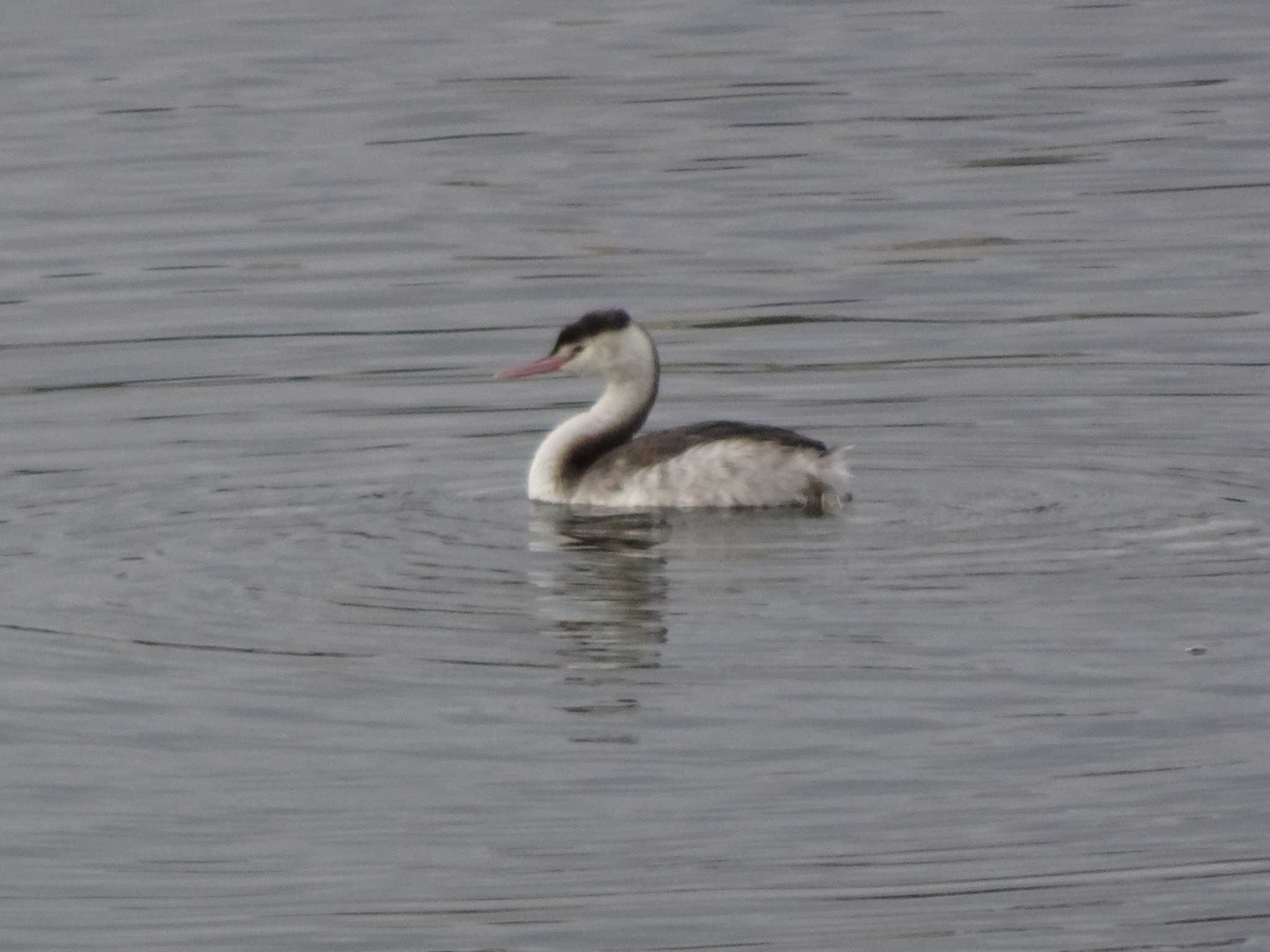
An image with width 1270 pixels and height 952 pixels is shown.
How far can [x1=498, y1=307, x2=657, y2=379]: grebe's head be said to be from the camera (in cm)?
1410

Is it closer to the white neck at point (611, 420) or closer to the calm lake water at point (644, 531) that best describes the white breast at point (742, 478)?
the calm lake water at point (644, 531)

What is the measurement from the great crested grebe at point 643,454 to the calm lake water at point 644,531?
0.60 ft

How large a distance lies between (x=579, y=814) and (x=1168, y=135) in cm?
1595

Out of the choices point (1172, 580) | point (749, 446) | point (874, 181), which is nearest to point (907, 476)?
point (749, 446)

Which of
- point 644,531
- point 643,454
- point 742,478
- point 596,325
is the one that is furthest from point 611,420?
point 644,531

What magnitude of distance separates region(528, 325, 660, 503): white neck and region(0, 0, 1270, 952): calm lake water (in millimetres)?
315

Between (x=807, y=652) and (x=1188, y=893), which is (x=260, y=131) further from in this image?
(x=1188, y=893)

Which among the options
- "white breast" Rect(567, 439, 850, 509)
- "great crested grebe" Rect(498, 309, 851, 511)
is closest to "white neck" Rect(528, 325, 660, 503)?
"great crested grebe" Rect(498, 309, 851, 511)

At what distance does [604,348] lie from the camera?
46.4ft

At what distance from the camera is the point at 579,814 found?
8891mm

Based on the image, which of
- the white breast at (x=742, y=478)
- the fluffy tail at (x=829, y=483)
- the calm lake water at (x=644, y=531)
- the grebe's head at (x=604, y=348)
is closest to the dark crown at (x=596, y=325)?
the grebe's head at (x=604, y=348)

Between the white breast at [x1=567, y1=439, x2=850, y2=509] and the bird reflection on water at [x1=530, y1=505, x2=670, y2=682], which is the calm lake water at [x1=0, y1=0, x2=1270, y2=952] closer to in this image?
the bird reflection on water at [x1=530, y1=505, x2=670, y2=682]

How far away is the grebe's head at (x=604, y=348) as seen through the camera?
46.3ft

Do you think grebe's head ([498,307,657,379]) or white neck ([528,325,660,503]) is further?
grebe's head ([498,307,657,379])
